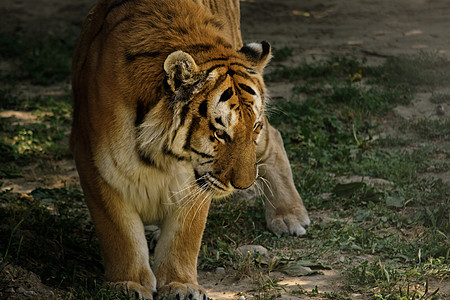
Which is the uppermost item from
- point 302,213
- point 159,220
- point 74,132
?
point 74,132

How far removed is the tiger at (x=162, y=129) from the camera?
325cm

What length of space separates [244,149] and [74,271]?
134 centimetres

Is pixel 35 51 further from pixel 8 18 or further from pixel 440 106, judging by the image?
pixel 440 106

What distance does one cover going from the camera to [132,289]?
356 centimetres

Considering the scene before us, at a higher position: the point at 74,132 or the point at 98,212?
the point at 74,132

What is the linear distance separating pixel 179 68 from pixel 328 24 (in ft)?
22.5

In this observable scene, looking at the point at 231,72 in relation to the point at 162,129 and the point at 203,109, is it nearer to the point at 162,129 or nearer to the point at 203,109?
the point at 203,109

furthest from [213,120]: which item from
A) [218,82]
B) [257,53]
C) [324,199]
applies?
[324,199]

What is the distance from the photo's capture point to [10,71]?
7891 millimetres

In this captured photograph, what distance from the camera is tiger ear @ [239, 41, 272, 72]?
12.0ft

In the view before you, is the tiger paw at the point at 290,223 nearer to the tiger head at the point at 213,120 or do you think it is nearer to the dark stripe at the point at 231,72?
the tiger head at the point at 213,120

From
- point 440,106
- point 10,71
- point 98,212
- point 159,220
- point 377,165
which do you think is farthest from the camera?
point 10,71

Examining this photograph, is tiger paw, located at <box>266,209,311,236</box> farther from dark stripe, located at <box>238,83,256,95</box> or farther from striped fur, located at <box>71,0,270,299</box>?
dark stripe, located at <box>238,83,256,95</box>

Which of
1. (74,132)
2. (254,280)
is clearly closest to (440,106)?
(254,280)
